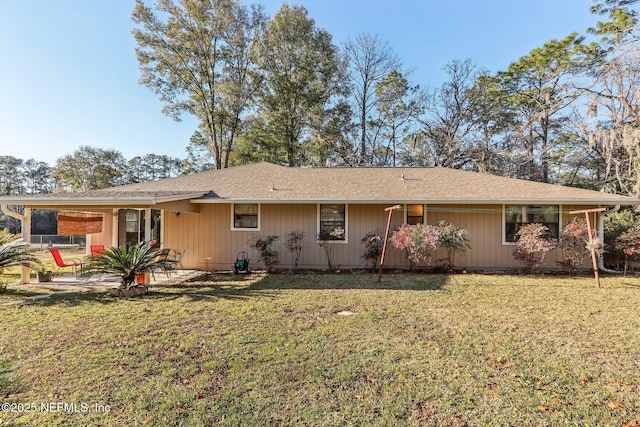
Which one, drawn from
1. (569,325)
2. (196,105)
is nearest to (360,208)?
(569,325)

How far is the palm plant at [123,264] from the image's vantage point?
6199 mm

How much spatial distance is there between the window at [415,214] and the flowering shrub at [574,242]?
11.7ft

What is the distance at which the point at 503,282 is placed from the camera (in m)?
7.52

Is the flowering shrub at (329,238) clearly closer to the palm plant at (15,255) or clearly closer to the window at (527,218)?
the window at (527,218)

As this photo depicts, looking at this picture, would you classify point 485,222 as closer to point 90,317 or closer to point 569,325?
point 569,325

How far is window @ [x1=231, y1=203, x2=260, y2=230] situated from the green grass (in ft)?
12.4

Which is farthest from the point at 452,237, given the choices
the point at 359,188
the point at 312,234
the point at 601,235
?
the point at 601,235

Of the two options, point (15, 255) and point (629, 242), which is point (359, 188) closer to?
point (629, 242)

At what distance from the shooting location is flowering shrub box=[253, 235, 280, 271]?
29.3 feet

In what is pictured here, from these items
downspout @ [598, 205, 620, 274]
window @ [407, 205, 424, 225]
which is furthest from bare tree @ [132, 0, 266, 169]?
downspout @ [598, 205, 620, 274]

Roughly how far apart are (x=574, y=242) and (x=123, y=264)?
10723 millimetres

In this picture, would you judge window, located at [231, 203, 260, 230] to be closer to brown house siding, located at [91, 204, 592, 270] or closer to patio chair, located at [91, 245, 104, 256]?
brown house siding, located at [91, 204, 592, 270]

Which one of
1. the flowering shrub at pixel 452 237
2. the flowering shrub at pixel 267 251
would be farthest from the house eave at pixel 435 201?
the flowering shrub at pixel 267 251

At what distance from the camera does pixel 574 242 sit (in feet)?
27.3
